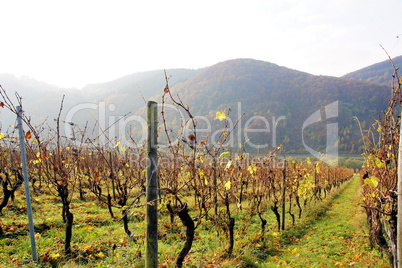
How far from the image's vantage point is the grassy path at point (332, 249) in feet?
14.4

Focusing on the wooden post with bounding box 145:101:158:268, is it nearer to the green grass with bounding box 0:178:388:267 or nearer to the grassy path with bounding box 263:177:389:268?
the green grass with bounding box 0:178:388:267

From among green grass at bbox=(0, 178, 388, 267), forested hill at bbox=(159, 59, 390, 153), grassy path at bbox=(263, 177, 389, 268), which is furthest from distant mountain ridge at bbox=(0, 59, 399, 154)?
green grass at bbox=(0, 178, 388, 267)

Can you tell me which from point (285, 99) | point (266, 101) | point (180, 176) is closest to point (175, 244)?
point (180, 176)

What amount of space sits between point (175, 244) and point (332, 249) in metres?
3.61

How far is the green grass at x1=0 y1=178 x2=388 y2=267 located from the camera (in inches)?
152

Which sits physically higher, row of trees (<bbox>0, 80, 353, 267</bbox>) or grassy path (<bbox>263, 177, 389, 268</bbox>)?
row of trees (<bbox>0, 80, 353, 267</bbox>)

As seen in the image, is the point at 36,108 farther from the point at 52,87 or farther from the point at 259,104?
the point at 259,104

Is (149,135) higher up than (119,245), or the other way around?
(149,135)

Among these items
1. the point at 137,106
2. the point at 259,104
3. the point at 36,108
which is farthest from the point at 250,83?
the point at 36,108

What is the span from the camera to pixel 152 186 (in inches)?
94.2

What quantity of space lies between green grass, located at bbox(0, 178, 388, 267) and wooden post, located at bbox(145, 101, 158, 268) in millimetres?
1422

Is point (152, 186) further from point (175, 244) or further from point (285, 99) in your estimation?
point (285, 99)

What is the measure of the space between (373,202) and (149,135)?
406 centimetres

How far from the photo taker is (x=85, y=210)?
24.2 feet
